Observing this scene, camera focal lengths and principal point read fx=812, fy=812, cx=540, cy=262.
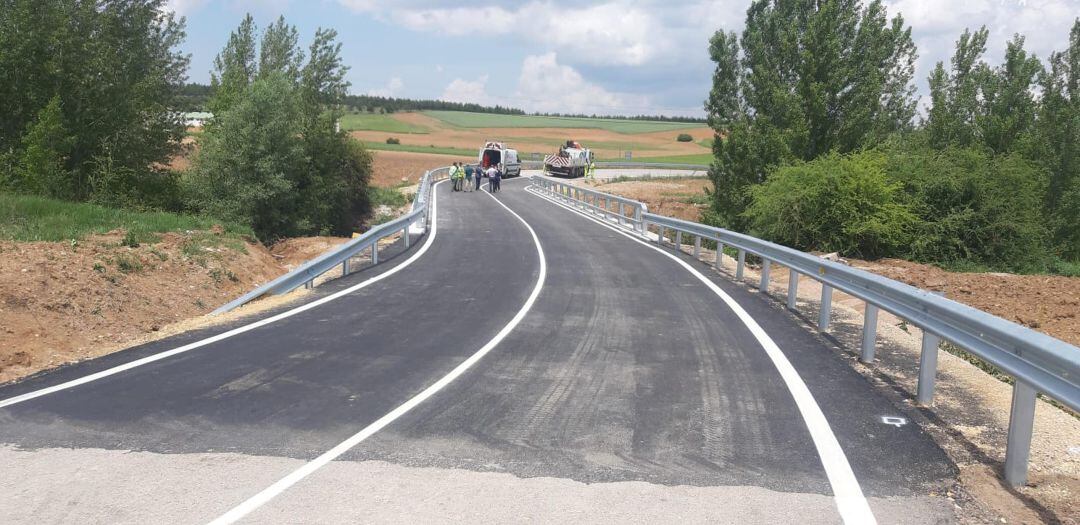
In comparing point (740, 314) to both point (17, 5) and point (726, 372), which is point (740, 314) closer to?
point (726, 372)

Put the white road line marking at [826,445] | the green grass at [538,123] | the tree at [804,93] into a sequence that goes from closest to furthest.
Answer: the white road line marking at [826,445], the tree at [804,93], the green grass at [538,123]

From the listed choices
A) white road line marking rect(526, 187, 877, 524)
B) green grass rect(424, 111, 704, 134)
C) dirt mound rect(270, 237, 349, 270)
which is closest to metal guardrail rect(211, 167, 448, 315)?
dirt mound rect(270, 237, 349, 270)

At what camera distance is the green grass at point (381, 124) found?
13826cm

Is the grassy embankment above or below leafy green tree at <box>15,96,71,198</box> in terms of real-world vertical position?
below

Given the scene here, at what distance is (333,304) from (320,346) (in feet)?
10.1

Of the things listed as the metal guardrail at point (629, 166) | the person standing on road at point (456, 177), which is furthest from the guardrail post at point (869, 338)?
the metal guardrail at point (629, 166)

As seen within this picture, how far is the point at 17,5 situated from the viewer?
93.3 feet

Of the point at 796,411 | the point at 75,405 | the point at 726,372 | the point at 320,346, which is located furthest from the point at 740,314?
the point at 75,405

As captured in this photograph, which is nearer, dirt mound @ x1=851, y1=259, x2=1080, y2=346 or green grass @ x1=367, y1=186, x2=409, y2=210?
dirt mound @ x1=851, y1=259, x2=1080, y2=346

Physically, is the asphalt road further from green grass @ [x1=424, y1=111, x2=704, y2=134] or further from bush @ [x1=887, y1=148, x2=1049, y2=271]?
green grass @ [x1=424, y1=111, x2=704, y2=134]

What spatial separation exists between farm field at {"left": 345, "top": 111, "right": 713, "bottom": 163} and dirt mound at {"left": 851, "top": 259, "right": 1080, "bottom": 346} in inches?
3271

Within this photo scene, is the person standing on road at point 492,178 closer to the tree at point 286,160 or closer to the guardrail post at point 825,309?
the tree at point 286,160

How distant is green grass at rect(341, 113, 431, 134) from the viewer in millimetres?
138262

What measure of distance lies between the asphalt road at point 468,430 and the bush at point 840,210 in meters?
14.4
